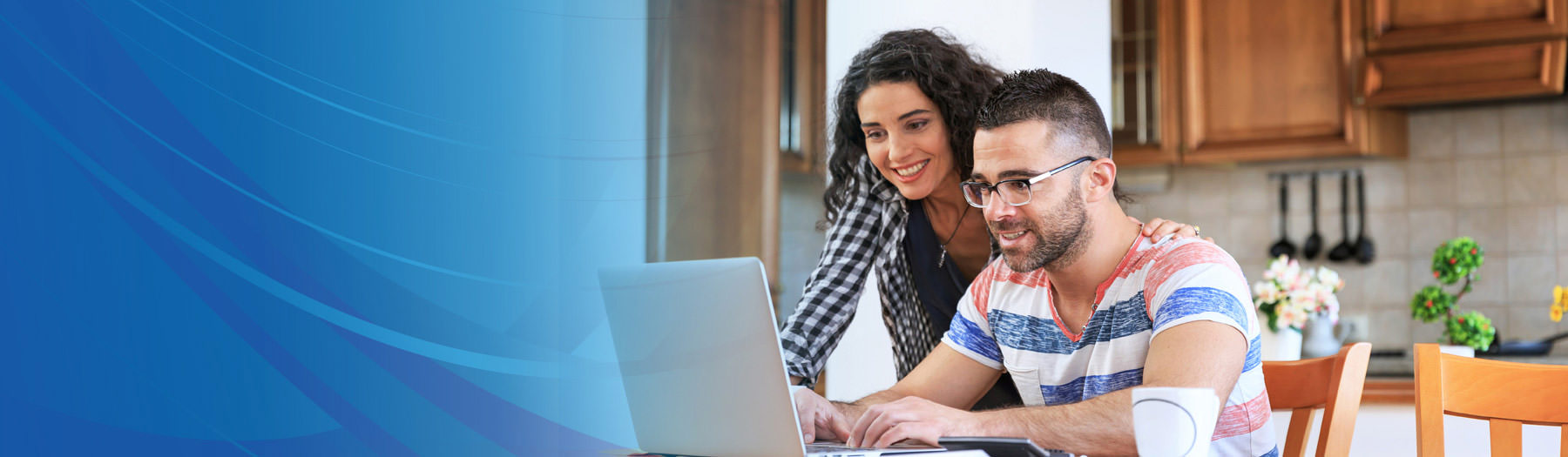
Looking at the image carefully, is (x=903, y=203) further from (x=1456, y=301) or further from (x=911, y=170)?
(x=1456, y=301)

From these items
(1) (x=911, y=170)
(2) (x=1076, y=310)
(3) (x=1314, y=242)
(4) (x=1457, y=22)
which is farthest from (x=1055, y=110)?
(3) (x=1314, y=242)

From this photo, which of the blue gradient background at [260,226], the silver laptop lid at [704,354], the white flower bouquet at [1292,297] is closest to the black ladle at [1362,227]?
the white flower bouquet at [1292,297]

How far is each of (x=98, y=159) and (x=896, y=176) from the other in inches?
32.4

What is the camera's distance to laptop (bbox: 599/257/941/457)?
0.94 metres

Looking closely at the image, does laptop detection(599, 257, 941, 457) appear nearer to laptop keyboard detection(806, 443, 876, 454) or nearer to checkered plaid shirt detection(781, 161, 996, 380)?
laptop keyboard detection(806, 443, 876, 454)

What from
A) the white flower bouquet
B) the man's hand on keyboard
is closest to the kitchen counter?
the white flower bouquet

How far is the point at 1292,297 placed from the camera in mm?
1910

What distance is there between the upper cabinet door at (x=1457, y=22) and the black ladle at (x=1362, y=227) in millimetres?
406

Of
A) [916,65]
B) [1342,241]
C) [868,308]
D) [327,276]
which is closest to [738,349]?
[327,276]

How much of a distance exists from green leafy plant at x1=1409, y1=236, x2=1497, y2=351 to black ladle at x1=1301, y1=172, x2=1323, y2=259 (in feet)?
3.36

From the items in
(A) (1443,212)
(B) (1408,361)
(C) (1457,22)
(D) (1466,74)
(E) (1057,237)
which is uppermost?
(C) (1457,22)

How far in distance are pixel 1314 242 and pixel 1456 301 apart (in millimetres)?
1047

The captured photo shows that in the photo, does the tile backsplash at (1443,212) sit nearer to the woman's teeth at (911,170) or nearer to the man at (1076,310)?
the woman's teeth at (911,170)

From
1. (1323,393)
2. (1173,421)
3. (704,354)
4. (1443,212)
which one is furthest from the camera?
(1443,212)
